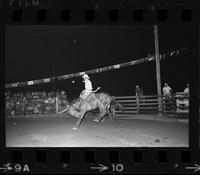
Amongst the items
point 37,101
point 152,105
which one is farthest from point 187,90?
point 37,101

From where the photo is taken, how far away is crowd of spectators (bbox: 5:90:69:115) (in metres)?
7.11

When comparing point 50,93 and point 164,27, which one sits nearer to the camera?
point 164,27

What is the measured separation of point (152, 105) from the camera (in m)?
7.14

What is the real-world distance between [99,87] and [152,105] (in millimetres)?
1067

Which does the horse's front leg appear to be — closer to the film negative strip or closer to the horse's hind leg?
the film negative strip

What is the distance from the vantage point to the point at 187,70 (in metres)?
6.64

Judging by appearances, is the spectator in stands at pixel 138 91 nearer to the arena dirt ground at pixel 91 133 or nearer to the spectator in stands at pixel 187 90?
the arena dirt ground at pixel 91 133

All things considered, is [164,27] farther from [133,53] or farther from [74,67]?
[74,67]

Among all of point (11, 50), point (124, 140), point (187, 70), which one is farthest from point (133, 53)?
point (11, 50)

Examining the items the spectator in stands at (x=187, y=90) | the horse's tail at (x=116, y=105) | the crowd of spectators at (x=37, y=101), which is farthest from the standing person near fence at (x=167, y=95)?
the crowd of spectators at (x=37, y=101)

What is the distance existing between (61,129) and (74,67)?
3.85 feet

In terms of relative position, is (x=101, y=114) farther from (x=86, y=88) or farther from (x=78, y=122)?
(x=86, y=88)

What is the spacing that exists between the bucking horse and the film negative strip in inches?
0.8

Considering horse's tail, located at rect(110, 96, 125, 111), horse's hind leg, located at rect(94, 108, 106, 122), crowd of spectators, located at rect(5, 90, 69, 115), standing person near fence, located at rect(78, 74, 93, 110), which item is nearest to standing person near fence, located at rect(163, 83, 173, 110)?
horse's tail, located at rect(110, 96, 125, 111)
